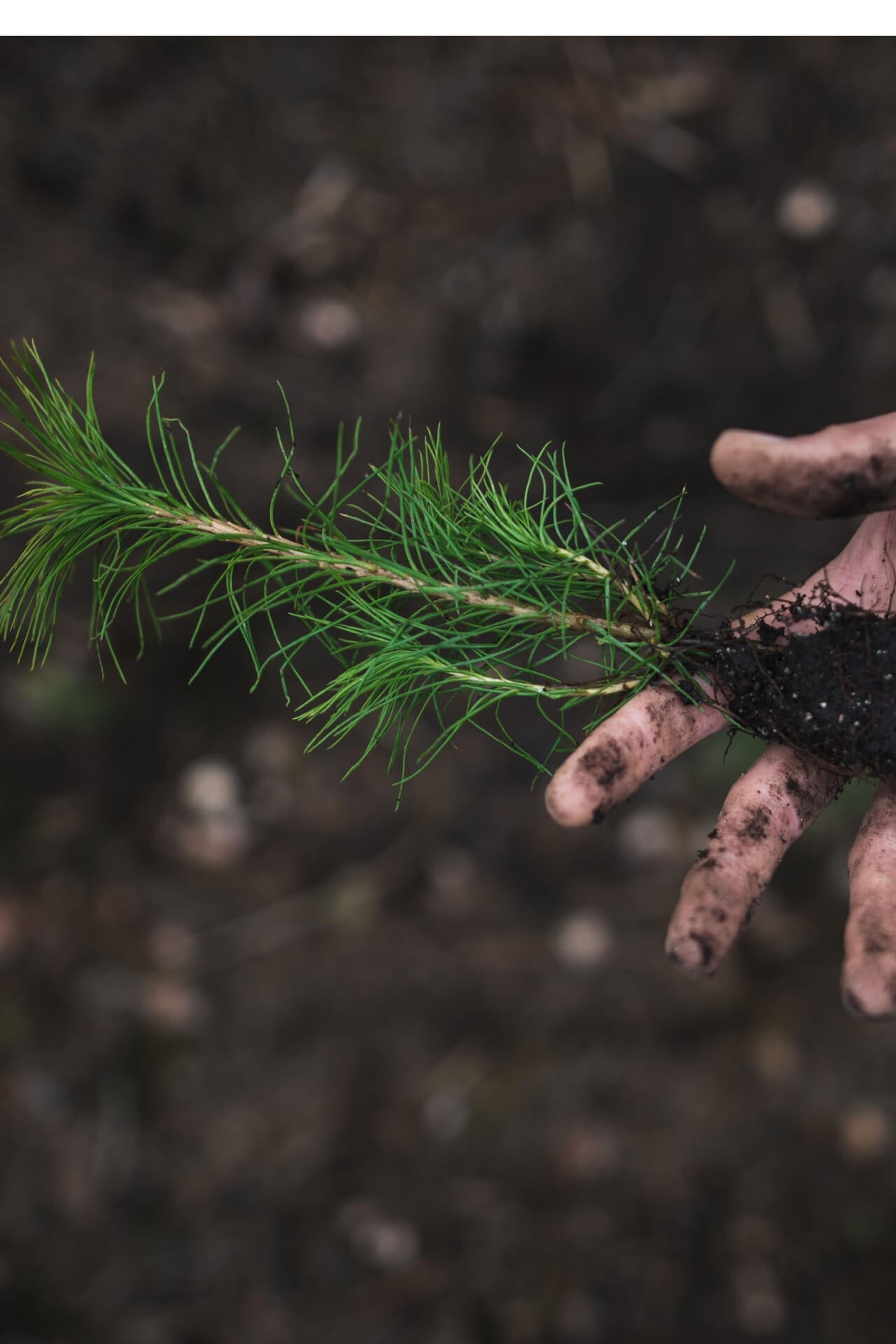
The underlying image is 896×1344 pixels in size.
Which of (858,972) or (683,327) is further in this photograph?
(683,327)

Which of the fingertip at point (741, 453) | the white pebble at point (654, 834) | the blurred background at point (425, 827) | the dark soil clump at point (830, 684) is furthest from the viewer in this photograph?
the white pebble at point (654, 834)

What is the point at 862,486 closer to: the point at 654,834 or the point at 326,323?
the point at 654,834

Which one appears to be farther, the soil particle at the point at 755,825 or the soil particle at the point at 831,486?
the soil particle at the point at 755,825

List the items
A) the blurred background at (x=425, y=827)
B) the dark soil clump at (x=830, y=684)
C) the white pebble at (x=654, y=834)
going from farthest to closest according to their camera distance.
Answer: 1. the white pebble at (x=654, y=834)
2. the blurred background at (x=425, y=827)
3. the dark soil clump at (x=830, y=684)

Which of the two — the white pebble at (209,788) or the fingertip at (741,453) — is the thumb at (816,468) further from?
the white pebble at (209,788)

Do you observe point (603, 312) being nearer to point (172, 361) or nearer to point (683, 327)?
point (683, 327)

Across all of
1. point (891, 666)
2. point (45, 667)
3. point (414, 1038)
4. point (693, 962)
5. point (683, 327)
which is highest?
point (683, 327)

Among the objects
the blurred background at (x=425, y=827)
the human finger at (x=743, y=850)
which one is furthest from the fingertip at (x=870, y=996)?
the blurred background at (x=425, y=827)

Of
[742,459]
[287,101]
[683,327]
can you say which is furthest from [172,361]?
[742,459]
